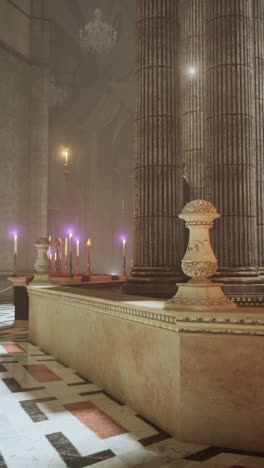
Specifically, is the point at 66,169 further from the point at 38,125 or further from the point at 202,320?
the point at 202,320

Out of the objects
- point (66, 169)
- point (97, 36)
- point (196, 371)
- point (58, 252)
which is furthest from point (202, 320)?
point (97, 36)

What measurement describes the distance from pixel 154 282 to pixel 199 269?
3343mm

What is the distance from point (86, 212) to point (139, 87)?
395 inches

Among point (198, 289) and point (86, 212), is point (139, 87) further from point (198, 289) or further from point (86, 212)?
point (86, 212)

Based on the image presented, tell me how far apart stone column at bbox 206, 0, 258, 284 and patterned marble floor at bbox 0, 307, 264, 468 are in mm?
2983

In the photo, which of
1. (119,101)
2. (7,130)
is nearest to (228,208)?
(7,130)

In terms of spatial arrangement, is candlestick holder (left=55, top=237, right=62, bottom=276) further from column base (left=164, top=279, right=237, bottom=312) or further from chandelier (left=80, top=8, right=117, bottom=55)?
chandelier (left=80, top=8, right=117, bottom=55)

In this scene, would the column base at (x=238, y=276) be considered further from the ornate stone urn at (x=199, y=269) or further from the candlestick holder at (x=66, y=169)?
the candlestick holder at (x=66, y=169)

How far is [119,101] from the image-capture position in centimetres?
1683

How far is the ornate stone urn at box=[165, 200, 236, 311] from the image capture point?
3033 millimetres

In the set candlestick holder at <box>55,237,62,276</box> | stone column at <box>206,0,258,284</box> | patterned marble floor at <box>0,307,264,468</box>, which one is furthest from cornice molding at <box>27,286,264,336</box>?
candlestick holder at <box>55,237,62,276</box>

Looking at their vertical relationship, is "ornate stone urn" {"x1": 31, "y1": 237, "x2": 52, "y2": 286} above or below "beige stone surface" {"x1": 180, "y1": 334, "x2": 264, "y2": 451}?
above

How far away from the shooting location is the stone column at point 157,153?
6598mm

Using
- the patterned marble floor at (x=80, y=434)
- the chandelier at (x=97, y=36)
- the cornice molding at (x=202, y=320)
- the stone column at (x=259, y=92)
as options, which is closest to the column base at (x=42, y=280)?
the patterned marble floor at (x=80, y=434)
